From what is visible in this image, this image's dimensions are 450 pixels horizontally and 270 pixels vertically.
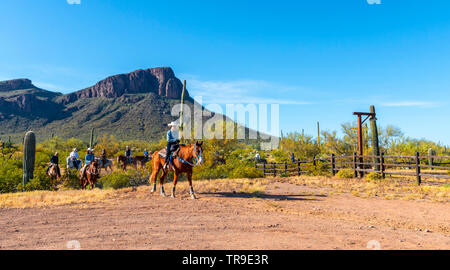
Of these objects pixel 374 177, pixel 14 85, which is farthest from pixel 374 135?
pixel 14 85

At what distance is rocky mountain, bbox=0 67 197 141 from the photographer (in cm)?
7569

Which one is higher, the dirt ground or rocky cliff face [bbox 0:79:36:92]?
rocky cliff face [bbox 0:79:36:92]

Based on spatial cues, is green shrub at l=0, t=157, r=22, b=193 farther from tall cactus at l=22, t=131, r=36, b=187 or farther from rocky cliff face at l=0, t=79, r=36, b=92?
rocky cliff face at l=0, t=79, r=36, b=92

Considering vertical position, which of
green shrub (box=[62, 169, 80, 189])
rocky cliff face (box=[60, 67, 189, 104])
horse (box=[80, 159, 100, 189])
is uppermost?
rocky cliff face (box=[60, 67, 189, 104])

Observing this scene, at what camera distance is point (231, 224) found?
6090 millimetres

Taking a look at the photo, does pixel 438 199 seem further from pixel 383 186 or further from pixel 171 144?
pixel 171 144

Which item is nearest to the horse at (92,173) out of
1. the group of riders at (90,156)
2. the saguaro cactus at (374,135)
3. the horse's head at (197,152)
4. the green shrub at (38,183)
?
the group of riders at (90,156)

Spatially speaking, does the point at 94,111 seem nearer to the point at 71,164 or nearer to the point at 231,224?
the point at 71,164

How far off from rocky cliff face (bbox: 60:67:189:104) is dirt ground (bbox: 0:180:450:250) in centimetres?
11857

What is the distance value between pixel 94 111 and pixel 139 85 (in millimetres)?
46205

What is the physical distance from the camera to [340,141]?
24.4 metres

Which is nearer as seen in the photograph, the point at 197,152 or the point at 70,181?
the point at 197,152

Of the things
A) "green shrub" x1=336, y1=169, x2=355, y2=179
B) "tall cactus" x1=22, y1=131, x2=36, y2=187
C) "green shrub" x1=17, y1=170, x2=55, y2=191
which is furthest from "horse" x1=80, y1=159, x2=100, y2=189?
"green shrub" x1=336, y1=169, x2=355, y2=179
